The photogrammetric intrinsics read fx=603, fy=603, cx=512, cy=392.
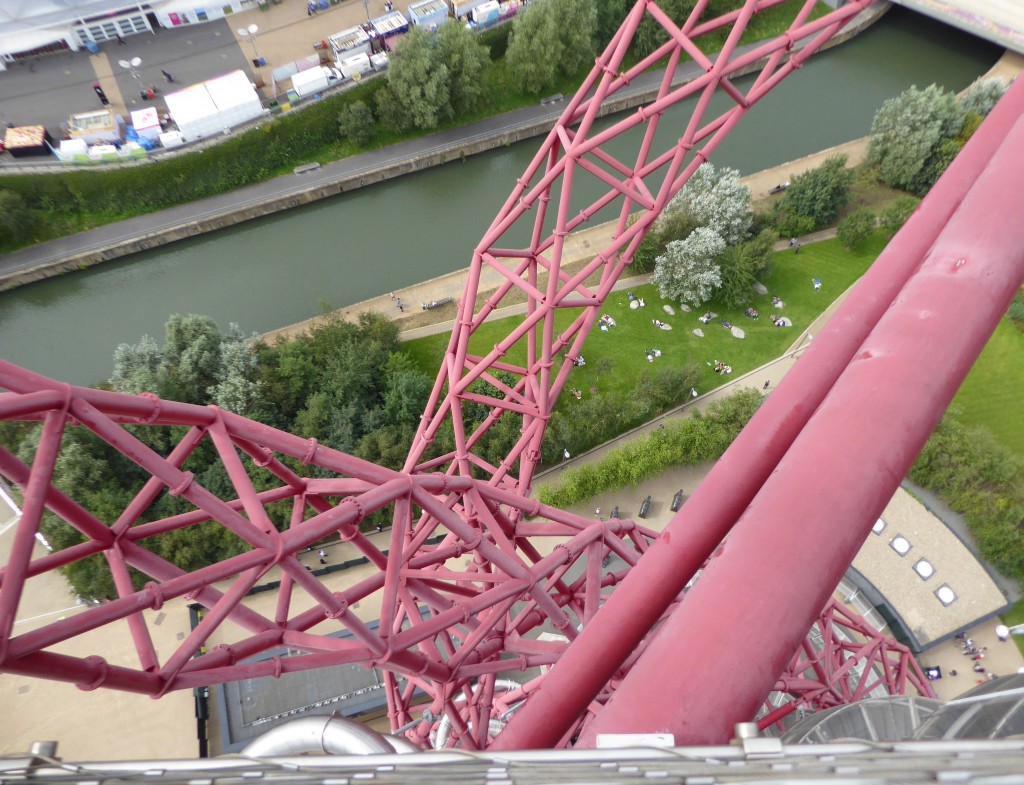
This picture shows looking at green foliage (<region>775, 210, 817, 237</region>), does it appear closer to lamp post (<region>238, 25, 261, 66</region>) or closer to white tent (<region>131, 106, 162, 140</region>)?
lamp post (<region>238, 25, 261, 66</region>)

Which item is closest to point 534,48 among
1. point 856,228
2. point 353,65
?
point 353,65

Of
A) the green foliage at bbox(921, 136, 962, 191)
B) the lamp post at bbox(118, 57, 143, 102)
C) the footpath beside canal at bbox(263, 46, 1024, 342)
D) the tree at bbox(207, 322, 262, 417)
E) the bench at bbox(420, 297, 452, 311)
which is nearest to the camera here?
the tree at bbox(207, 322, 262, 417)

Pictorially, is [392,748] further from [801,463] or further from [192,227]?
[192,227]

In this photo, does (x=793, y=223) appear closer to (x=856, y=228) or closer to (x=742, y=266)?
(x=856, y=228)

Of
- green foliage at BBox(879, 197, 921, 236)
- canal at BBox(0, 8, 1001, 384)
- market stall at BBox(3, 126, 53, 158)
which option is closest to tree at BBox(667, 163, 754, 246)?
canal at BBox(0, 8, 1001, 384)

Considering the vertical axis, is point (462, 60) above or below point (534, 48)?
below

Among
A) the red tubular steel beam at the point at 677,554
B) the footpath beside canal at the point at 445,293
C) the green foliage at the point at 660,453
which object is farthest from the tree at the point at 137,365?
the red tubular steel beam at the point at 677,554
